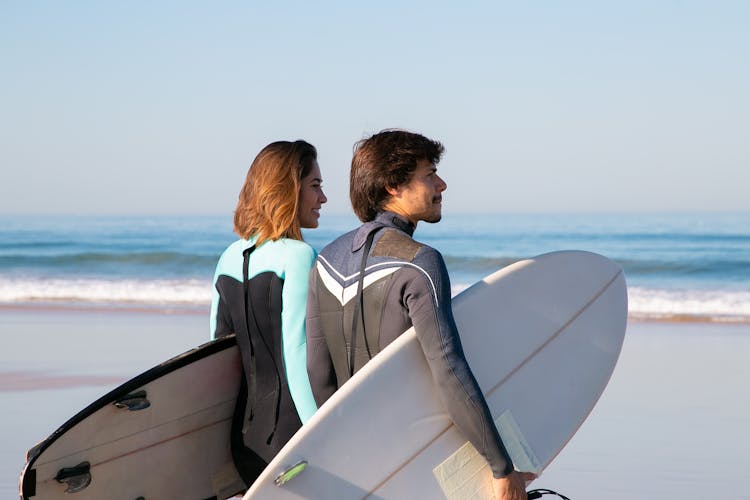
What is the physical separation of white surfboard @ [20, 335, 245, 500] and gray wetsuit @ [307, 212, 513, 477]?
619 millimetres

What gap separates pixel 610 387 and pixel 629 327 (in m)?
3.23

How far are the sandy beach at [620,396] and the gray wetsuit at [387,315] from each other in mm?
2278

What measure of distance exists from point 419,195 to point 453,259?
18153mm

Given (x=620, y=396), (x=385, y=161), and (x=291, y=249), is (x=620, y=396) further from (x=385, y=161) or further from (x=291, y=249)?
(x=385, y=161)

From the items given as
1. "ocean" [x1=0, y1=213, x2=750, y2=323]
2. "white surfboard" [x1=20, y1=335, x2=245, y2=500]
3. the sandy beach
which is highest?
"white surfboard" [x1=20, y1=335, x2=245, y2=500]

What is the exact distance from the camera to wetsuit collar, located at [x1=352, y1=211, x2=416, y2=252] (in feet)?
7.87

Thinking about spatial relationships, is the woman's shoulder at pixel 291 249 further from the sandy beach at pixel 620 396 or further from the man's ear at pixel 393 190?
the sandy beach at pixel 620 396

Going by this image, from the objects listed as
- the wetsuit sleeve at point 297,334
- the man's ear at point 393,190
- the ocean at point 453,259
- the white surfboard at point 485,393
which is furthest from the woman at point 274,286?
the ocean at point 453,259

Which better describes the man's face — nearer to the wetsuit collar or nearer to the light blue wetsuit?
the wetsuit collar

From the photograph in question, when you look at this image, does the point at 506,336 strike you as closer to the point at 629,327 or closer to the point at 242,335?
the point at 242,335

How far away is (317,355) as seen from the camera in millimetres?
2557

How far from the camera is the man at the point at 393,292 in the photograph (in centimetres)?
224

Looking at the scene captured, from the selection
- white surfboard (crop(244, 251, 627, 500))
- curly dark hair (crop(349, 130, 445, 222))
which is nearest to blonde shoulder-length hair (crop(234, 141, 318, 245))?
curly dark hair (crop(349, 130, 445, 222))

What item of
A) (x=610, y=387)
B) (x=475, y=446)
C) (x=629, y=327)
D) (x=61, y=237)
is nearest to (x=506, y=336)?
(x=475, y=446)
